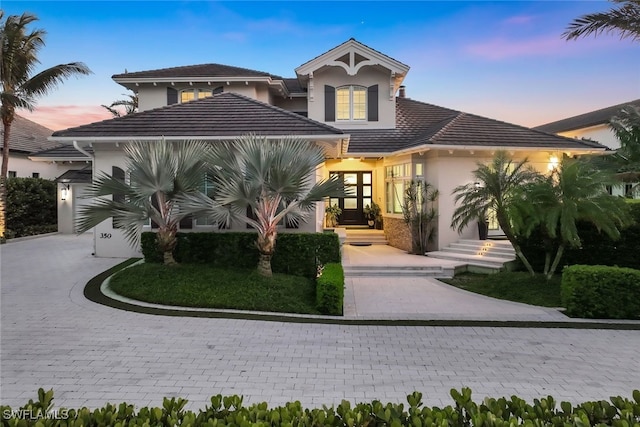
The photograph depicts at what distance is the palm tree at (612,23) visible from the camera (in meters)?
11.9

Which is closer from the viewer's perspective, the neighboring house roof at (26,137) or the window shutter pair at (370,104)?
the window shutter pair at (370,104)

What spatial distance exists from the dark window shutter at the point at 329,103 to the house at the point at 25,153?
16.2 m

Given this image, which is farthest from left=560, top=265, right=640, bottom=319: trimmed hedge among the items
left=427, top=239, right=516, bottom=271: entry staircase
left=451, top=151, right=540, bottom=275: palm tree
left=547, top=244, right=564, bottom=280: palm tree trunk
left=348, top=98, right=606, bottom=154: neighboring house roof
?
left=348, top=98, right=606, bottom=154: neighboring house roof

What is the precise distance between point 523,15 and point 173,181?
1400cm

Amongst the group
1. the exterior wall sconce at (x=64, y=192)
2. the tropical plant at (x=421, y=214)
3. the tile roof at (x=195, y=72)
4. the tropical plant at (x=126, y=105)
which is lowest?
the tropical plant at (x=421, y=214)

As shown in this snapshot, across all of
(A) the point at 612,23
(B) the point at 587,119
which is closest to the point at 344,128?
(A) the point at 612,23

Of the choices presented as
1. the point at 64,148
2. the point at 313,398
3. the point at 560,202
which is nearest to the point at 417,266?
the point at 560,202

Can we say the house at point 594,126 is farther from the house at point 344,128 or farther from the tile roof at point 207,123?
the tile roof at point 207,123

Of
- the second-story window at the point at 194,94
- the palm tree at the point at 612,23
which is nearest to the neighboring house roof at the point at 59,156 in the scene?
the second-story window at the point at 194,94

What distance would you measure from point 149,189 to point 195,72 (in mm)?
11205

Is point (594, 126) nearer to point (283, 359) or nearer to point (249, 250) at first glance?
point (249, 250)

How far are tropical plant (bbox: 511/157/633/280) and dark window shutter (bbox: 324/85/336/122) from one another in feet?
35.3

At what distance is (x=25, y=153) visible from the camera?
24.4 m

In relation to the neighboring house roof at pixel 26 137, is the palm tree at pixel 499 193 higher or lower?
lower
